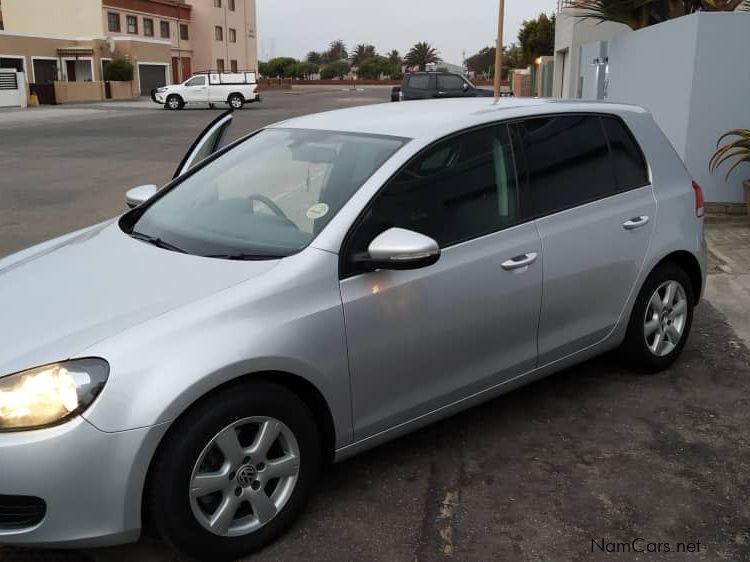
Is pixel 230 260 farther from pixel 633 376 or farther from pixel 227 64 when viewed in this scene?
pixel 227 64

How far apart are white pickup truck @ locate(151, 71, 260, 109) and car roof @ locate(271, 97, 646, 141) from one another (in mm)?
35356

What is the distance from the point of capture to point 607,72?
13.3 metres

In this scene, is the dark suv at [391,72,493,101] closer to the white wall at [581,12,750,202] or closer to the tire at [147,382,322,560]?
the white wall at [581,12,750,202]

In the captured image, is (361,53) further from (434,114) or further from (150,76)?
(434,114)

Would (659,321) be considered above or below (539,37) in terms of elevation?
below

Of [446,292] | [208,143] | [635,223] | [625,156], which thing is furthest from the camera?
[208,143]

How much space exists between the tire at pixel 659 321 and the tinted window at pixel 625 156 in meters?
0.50

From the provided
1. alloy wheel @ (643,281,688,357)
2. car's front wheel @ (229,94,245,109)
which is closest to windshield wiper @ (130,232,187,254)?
alloy wheel @ (643,281,688,357)

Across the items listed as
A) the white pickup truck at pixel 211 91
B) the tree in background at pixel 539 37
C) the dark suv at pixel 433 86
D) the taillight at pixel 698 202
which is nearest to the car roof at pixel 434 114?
the taillight at pixel 698 202

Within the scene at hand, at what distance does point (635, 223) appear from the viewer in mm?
4129

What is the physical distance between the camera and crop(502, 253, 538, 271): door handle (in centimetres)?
351

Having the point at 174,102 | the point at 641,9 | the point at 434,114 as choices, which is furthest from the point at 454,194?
the point at 174,102

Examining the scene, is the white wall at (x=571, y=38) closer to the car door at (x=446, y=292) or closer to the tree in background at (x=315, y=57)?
the car door at (x=446, y=292)

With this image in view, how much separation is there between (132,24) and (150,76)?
15.7 ft
